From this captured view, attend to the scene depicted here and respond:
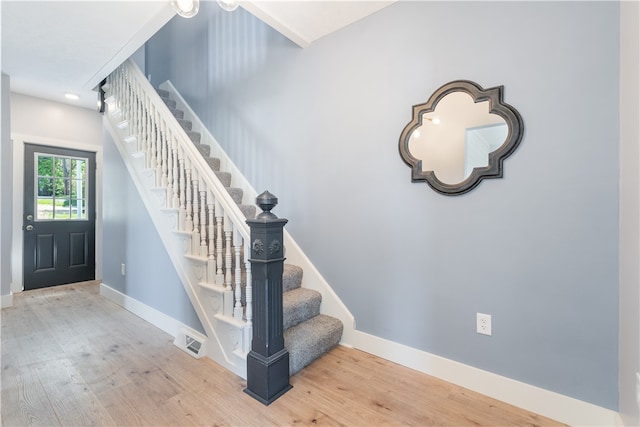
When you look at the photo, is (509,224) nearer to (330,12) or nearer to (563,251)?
(563,251)

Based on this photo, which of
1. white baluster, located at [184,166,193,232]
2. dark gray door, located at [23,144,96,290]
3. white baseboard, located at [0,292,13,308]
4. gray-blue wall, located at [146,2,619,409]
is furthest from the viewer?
dark gray door, located at [23,144,96,290]

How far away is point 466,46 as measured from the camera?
169cm

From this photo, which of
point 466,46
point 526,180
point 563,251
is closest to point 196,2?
point 466,46

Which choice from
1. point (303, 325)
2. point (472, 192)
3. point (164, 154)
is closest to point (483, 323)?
point (472, 192)

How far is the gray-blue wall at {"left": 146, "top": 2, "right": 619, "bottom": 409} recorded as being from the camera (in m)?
1.37

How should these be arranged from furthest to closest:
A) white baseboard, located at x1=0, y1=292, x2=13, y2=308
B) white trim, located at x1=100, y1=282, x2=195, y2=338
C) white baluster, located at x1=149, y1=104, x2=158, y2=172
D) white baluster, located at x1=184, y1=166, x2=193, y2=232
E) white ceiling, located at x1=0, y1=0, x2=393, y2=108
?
1. white baseboard, located at x1=0, y1=292, x2=13, y2=308
2. white baluster, located at x1=149, y1=104, x2=158, y2=172
3. white trim, located at x1=100, y1=282, x2=195, y2=338
4. white baluster, located at x1=184, y1=166, x2=193, y2=232
5. white ceiling, located at x1=0, y1=0, x2=393, y2=108

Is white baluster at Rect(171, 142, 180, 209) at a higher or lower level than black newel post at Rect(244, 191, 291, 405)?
higher

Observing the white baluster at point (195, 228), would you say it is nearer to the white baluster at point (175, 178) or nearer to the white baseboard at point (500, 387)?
the white baluster at point (175, 178)

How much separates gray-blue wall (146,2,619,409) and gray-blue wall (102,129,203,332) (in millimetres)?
1106

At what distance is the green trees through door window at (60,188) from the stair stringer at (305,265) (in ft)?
7.09

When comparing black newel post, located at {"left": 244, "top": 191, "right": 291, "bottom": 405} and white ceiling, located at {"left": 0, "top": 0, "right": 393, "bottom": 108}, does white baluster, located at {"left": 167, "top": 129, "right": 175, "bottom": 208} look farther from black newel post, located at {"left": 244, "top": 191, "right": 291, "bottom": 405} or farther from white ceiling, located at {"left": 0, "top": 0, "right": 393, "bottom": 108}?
black newel post, located at {"left": 244, "top": 191, "right": 291, "bottom": 405}

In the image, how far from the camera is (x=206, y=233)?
7.98ft

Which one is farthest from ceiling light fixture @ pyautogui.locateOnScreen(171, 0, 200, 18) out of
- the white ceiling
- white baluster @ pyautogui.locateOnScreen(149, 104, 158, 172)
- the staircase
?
white baluster @ pyautogui.locateOnScreen(149, 104, 158, 172)

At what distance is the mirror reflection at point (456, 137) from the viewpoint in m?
1.61
